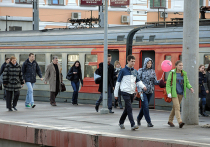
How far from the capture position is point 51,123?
1191 cm

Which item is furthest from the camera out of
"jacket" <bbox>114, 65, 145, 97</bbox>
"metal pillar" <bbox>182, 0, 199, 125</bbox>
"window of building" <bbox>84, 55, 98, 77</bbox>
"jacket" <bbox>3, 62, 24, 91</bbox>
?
"window of building" <bbox>84, 55, 98, 77</bbox>

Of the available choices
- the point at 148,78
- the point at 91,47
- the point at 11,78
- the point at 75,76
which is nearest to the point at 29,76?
the point at 11,78

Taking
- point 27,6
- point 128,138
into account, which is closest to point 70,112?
point 128,138

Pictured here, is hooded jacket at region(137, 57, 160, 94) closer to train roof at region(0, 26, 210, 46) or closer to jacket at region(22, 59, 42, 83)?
train roof at region(0, 26, 210, 46)

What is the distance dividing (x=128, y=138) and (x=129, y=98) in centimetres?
191

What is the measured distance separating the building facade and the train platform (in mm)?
23628

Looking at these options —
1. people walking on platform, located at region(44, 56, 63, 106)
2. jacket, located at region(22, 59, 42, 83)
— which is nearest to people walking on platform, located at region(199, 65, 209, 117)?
people walking on platform, located at region(44, 56, 63, 106)

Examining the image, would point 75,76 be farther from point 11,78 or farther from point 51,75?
point 11,78

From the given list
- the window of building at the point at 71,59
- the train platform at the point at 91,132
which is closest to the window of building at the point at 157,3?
the window of building at the point at 71,59

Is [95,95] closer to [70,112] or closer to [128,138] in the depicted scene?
[70,112]

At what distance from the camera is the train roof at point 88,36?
16.4 meters

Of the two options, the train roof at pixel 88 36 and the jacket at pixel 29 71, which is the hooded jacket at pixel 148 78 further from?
the jacket at pixel 29 71

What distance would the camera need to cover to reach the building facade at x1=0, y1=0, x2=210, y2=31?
122ft

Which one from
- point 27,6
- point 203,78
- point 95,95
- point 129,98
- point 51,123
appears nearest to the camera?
point 129,98
